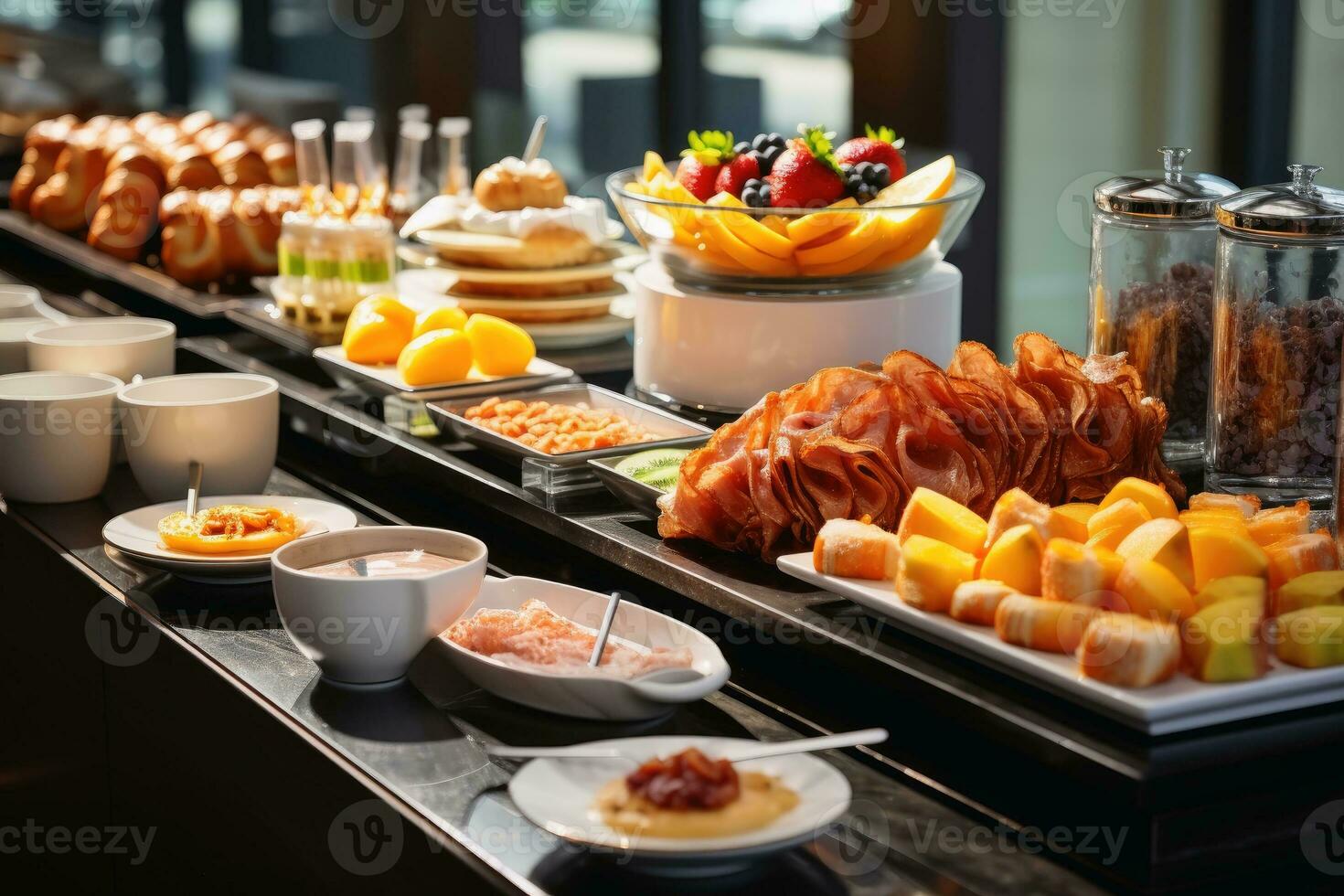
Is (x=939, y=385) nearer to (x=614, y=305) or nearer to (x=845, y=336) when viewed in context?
(x=845, y=336)

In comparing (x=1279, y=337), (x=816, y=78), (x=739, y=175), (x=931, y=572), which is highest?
(x=816, y=78)

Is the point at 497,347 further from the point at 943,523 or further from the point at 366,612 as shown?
the point at 943,523

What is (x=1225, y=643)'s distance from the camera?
972 millimetres

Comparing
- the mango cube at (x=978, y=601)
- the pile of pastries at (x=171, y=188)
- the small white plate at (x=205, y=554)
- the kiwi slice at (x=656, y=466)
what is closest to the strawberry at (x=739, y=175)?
the kiwi slice at (x=656, y=466)

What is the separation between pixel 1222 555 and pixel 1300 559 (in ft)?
0.18

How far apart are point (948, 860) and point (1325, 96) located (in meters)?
2.52

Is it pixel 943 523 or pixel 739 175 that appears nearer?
pixel 943 523

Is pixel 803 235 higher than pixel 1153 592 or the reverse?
higher

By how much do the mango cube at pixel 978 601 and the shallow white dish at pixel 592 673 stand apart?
17cm

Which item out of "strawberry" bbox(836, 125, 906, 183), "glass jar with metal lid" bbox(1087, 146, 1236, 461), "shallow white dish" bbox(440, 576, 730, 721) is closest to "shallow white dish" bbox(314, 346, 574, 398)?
"strawberry" bbox(836, 125, 906, 183)

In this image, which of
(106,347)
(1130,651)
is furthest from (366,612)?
(106,347)

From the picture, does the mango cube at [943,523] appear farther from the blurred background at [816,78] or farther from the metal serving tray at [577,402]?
the blurred background at [816,78]

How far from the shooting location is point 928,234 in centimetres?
171

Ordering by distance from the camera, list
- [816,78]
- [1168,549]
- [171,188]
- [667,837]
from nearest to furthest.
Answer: [667,837], [1168,549], [171,188], [816,78]
